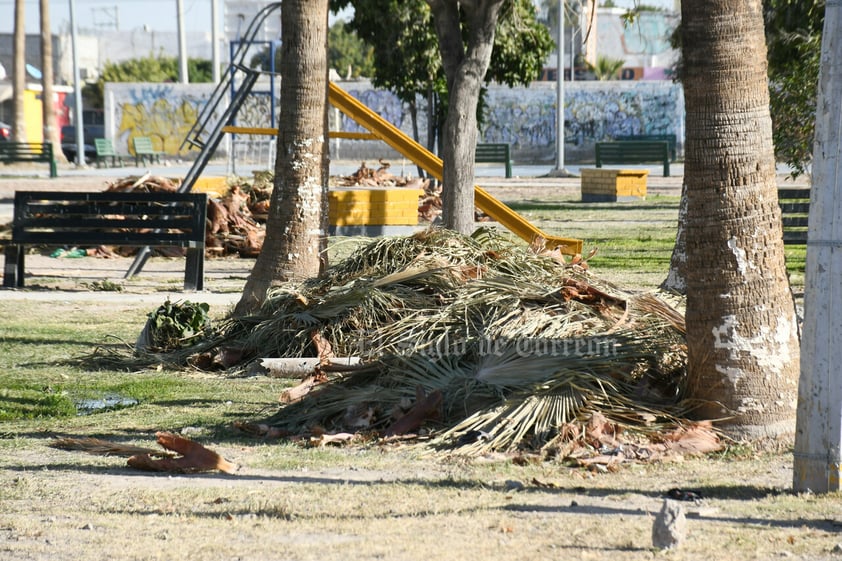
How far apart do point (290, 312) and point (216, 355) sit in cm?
66

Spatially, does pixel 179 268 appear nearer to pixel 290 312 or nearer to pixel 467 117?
pixel 467 117

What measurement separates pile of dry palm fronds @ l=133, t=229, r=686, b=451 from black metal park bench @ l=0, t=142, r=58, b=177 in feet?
96.3

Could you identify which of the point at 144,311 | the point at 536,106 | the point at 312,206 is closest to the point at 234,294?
the point at 144,311

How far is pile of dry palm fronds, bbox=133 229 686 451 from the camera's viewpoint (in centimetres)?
622

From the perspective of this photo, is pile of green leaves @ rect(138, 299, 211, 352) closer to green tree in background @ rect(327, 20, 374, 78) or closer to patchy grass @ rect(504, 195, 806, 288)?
patchy grass @ rect(504, 195, 806, 288)

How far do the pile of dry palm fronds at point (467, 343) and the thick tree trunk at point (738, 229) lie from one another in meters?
0.47

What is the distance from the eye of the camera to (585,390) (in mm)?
6227

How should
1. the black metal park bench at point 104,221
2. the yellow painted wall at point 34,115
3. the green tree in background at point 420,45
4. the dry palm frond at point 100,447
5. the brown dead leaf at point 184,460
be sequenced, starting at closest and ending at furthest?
the brown dead leaf at point 184,460
the dry palm frond at point 100,447
the black metal park bench at point 104,221
the green tree in background at point 420,45
the yellow painted wall at point 34,115

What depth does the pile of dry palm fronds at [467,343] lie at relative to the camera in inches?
245

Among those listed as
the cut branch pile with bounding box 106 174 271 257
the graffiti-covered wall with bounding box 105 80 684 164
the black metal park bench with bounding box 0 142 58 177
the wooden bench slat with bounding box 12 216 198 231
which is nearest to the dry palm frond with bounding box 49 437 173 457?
the wooden bench slat with bounding box 12 216 198 231

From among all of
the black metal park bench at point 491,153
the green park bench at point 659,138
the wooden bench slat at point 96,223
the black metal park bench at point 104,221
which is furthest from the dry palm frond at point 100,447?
the green park bench at point 659,138

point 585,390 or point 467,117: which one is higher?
point 467,117

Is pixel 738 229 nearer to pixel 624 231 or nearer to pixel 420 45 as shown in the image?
pixel 624 231

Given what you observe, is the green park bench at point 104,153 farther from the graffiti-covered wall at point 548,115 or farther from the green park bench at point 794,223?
the green park bench at point 794,223
